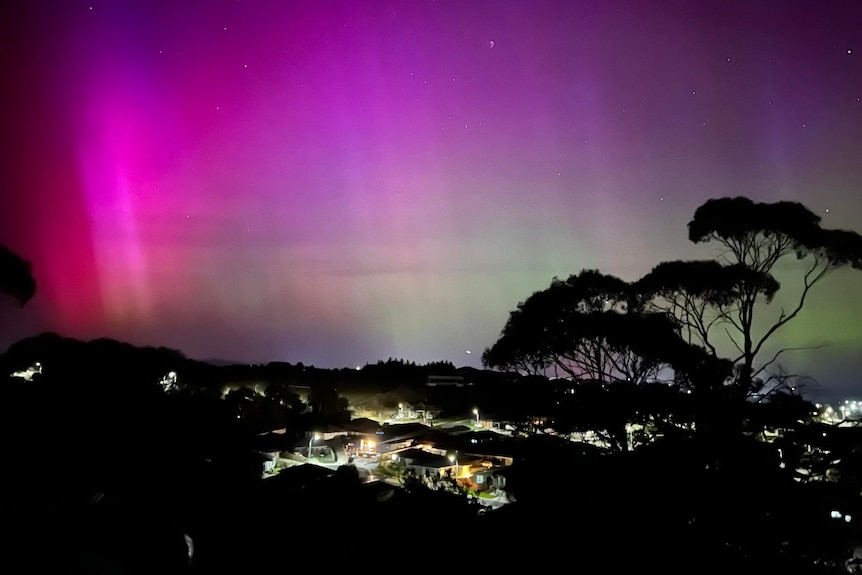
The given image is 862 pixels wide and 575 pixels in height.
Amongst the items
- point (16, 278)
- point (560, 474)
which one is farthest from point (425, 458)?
point (16, 278)

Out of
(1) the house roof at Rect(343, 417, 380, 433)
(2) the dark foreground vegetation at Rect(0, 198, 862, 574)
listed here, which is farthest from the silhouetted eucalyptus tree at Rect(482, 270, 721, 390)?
(1) the house roof at Rect(343, 417, 380, 433)

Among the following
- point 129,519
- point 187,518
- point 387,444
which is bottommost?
point 387,444

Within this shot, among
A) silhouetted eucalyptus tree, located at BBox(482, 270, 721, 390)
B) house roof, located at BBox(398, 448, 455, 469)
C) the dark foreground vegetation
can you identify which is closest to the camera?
the dark foreground vegetation

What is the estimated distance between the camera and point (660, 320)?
10.1 metres

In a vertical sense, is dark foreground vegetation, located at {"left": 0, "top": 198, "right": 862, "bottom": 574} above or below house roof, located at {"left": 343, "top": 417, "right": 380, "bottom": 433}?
above

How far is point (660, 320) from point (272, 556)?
27.4 feet

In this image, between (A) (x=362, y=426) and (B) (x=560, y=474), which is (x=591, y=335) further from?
(A) (x=362, y=426)

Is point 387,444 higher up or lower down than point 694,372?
lower down

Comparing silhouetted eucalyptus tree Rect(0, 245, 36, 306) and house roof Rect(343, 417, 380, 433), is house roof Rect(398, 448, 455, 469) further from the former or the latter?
silhouetted eucalyptus tree Rect(0, 245, 36, 306)

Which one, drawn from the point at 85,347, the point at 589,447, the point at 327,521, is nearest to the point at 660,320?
the point at 589,447

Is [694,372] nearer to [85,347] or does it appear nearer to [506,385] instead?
[506,385]

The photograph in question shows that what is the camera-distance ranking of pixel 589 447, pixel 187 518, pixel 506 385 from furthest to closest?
pixel 506 385 → pixel 589 447 → pixel 187 518

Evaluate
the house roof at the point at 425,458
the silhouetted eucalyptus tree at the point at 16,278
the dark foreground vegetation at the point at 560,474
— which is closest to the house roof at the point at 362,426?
the house roof at the point at 425,458

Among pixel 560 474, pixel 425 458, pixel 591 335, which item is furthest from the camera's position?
pixel 425 458
